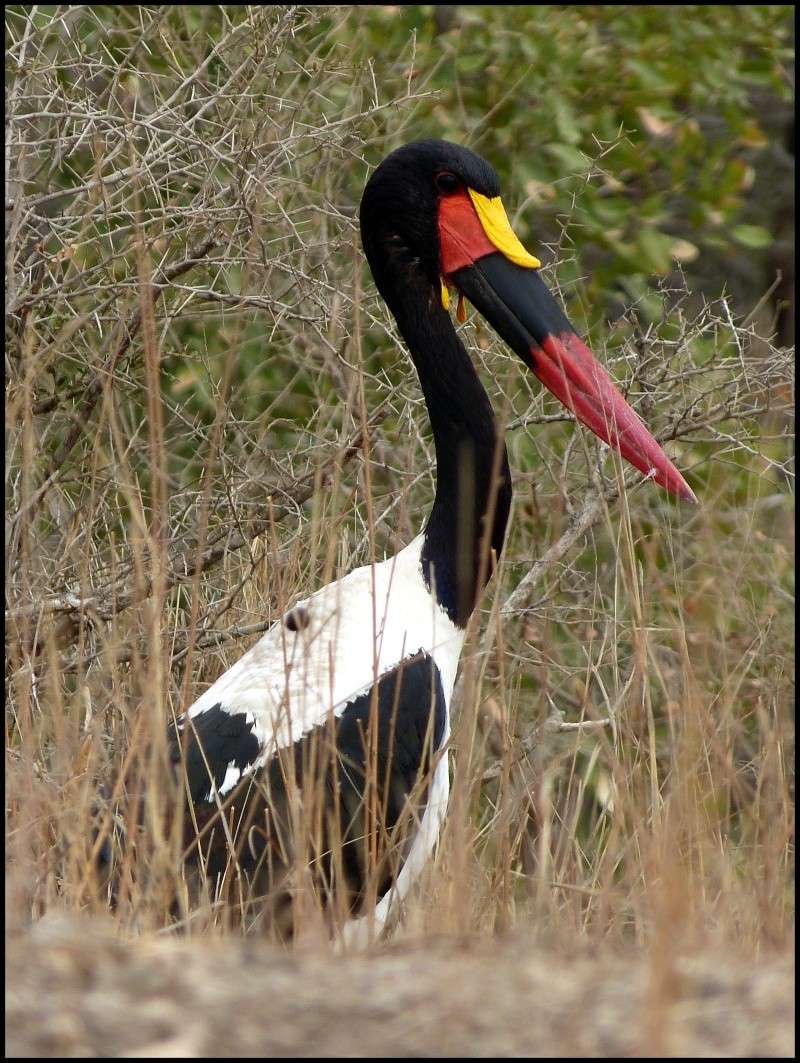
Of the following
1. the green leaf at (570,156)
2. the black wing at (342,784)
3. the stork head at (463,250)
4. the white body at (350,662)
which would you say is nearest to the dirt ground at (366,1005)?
the black wing at (342,784)

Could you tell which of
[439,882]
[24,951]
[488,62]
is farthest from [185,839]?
[488,62]

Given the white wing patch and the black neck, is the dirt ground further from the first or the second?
the black neck

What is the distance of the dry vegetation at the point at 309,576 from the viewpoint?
197 centimetres

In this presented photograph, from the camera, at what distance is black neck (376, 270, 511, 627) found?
3.69 meters

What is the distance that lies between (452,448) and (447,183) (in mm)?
633

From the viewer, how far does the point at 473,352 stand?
4.48 m

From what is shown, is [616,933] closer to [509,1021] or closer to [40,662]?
[509,1021]

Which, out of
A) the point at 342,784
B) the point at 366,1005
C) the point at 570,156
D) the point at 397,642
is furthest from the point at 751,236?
the point at 366,1005

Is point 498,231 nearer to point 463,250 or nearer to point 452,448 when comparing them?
point 463,250

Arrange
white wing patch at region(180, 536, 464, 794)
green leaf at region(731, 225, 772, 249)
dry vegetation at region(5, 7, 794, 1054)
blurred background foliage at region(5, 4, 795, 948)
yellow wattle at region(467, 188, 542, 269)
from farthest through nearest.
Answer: green leaf at region(731, 225, 772, 249), yellow wattle at region(467, 188, 542, 269), blurred background foliage at region(5, 4, 795, 948), white wing patch at region(180, 536, 464, 794), dry vegetation at region(5, 7, 794, 1054)

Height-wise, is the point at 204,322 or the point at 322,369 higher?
the point at 204,322

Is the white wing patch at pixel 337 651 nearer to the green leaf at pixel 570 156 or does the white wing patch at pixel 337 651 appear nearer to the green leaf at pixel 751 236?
the green leaf at pixel 570 156

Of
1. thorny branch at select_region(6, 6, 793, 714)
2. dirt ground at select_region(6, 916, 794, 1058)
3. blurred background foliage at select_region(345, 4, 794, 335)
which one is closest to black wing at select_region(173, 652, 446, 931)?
thorny branch at select_region(6, 6, 793, 714)

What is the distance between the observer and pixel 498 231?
13.0ft
